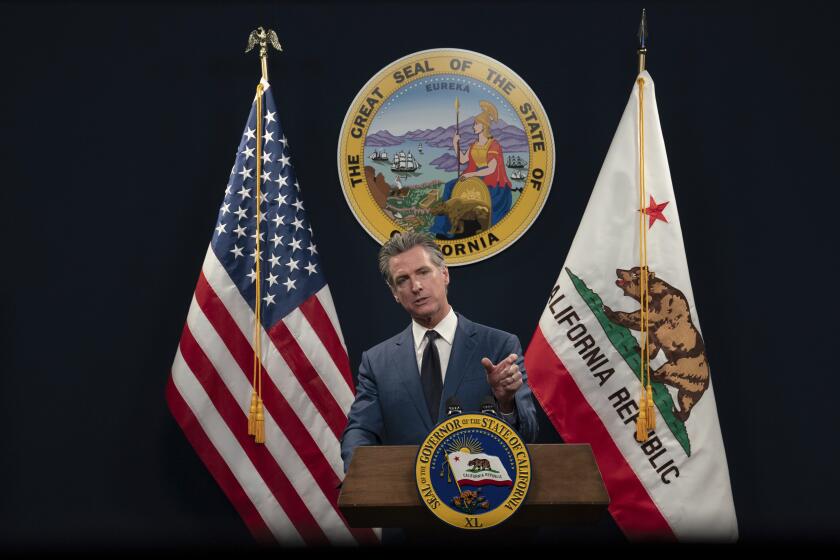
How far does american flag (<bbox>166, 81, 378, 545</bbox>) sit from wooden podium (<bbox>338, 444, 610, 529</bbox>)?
139 cm

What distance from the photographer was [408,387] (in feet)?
11.1

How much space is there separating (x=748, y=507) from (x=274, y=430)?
69.7 inches

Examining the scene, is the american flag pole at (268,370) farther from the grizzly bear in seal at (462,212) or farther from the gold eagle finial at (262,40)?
the grizzly bear in seal at (462,212)

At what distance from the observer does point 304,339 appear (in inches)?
161

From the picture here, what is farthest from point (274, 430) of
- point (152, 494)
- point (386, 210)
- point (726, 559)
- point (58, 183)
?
point (726, 559)

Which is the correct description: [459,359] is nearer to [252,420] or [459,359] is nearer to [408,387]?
[408,387]

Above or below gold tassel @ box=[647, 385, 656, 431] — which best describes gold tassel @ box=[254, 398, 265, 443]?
above

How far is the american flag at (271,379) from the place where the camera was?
4.02 m

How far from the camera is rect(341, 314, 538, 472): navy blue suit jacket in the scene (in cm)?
335

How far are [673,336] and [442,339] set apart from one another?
966mm

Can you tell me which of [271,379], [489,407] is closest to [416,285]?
[489,407]

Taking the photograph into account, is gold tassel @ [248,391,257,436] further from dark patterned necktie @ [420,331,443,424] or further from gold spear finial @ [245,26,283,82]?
gold spear finial @ [245,26,283,82]

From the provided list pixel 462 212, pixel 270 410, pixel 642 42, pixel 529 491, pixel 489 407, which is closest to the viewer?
pixel 529 491

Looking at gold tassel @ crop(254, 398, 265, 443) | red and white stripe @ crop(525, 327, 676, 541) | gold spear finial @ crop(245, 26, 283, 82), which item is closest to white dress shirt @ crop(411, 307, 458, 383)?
red and white stripe @ crop(525, 327, 676, 541)
